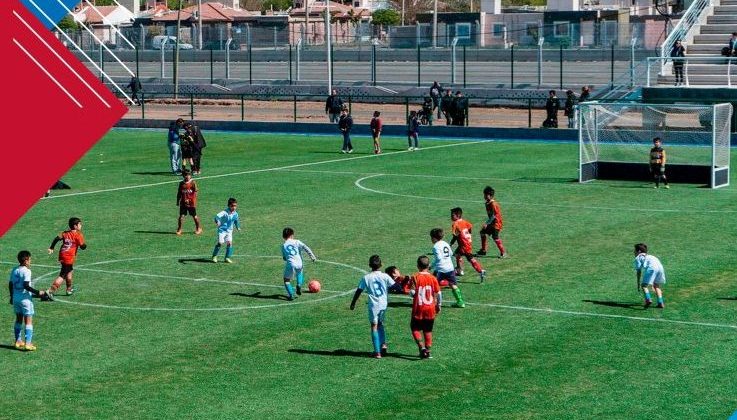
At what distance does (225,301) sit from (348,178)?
67.0ft

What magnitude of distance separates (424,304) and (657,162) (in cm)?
2313

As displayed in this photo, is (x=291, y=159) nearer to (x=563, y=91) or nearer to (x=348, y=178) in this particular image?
(x=348, y=178)

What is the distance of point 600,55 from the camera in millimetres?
81875

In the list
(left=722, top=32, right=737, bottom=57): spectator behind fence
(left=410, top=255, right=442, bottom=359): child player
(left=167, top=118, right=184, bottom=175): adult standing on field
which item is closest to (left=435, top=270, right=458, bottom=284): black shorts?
(left=410, top=255, right=442, bottom=359): child player

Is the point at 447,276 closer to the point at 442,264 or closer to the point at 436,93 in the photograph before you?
the point at 442,264

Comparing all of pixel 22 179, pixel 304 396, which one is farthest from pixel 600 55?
pixel 22 179

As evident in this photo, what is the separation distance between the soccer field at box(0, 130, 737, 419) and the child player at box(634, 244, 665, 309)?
43cm

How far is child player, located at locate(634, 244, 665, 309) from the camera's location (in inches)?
891

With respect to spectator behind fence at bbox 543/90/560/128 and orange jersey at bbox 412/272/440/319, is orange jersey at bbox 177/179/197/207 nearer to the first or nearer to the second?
orange jersey at bbox 412/272/440/319

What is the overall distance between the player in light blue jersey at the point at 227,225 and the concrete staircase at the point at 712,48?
32005 millimetres

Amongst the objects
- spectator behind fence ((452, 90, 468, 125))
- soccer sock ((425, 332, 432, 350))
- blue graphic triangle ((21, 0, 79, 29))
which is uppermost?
blue graphic triangle ((21, 0, 79, 29))

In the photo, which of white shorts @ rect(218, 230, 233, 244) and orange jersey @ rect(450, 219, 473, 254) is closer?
orange jersey @ rect(450, 219, 473, 254)

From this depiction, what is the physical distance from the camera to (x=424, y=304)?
749 inches

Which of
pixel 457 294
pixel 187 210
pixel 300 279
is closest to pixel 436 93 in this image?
pixel 187 210
